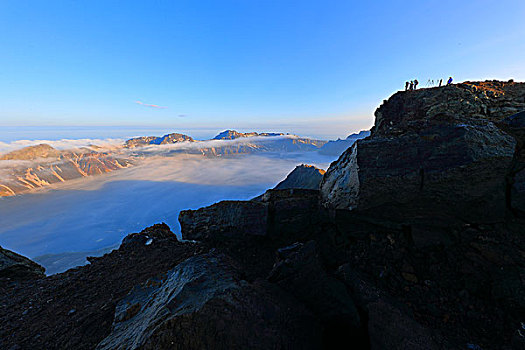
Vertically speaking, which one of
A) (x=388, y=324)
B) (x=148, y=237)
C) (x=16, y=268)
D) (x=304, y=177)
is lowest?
(x=304, y=177)

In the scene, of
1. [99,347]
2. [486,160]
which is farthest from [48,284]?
[486,160]

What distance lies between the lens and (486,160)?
21.2 ft

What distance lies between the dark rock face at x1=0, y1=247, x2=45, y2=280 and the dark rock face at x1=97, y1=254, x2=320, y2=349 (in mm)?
9726

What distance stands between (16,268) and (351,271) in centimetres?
1646

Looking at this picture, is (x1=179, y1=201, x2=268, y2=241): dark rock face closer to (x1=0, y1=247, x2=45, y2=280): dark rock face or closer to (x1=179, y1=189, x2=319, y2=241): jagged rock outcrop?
(x1=179, y1=189, x2=319, y2=241): jagged rock outcrop

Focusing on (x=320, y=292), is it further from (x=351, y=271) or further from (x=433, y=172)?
(x=433, y=172)

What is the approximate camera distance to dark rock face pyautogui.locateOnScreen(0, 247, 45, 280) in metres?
10.0

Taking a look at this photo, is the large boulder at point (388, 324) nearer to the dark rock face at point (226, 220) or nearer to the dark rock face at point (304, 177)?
the dark rock face at point (226, 220)

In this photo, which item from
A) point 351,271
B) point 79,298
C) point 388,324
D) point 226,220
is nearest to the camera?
point 388,324

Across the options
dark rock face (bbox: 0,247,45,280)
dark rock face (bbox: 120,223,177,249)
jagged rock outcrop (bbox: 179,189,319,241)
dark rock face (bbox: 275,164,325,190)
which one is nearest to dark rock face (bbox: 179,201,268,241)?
jagged rock outcrop (bbox: 179,189,319,241)

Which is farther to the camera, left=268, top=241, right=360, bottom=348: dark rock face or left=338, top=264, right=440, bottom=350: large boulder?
left=268, top=241, right=360, bottom=348: dark rock face

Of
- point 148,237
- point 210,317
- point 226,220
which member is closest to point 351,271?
point 210,317

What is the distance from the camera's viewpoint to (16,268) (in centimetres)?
1034

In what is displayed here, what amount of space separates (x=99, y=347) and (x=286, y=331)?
4.32 metres
